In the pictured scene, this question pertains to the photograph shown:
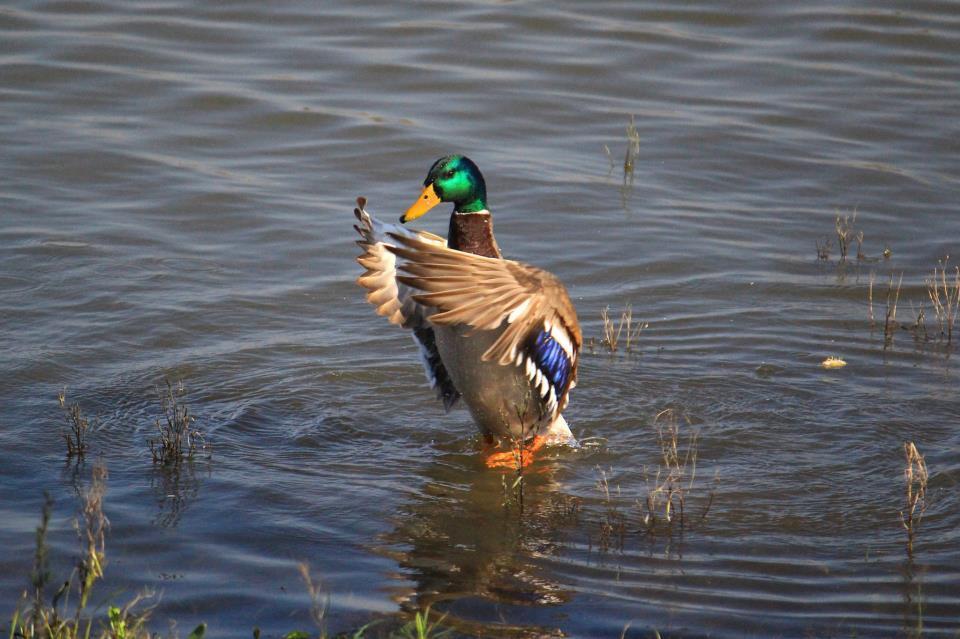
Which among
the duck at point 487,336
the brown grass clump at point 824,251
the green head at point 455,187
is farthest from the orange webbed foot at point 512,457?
the brown grass clump at point 824,251

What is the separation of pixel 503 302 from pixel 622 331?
2.56m

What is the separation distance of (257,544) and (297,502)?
0.44 m

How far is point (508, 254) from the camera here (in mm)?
8695

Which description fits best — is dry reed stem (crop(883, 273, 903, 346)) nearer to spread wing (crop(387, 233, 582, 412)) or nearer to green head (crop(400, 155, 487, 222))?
spread wing (crop(387, 233, 582, 412))

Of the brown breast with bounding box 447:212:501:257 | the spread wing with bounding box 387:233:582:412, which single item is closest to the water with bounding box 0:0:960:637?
the spread wing with bounding box 387:233:582:412

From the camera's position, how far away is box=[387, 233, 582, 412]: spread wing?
16.1ft

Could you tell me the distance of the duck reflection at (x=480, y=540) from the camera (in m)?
4.55

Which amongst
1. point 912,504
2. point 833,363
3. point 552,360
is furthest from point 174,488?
point 833,363

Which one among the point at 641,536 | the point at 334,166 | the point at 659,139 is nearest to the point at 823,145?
the point at 659,139

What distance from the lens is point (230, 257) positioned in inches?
339

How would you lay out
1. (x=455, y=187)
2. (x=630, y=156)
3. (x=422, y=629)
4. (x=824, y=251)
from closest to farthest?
(x=422, y=629), (x=455, y=187), (x=824, y=251), (x=630, y=156)

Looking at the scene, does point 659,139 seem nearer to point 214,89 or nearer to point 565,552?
point 214,89

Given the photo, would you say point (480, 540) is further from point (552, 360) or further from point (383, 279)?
point (383, 279)

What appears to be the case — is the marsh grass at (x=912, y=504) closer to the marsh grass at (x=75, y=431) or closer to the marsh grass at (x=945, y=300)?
the marsh grass at (x=945, y=300)
